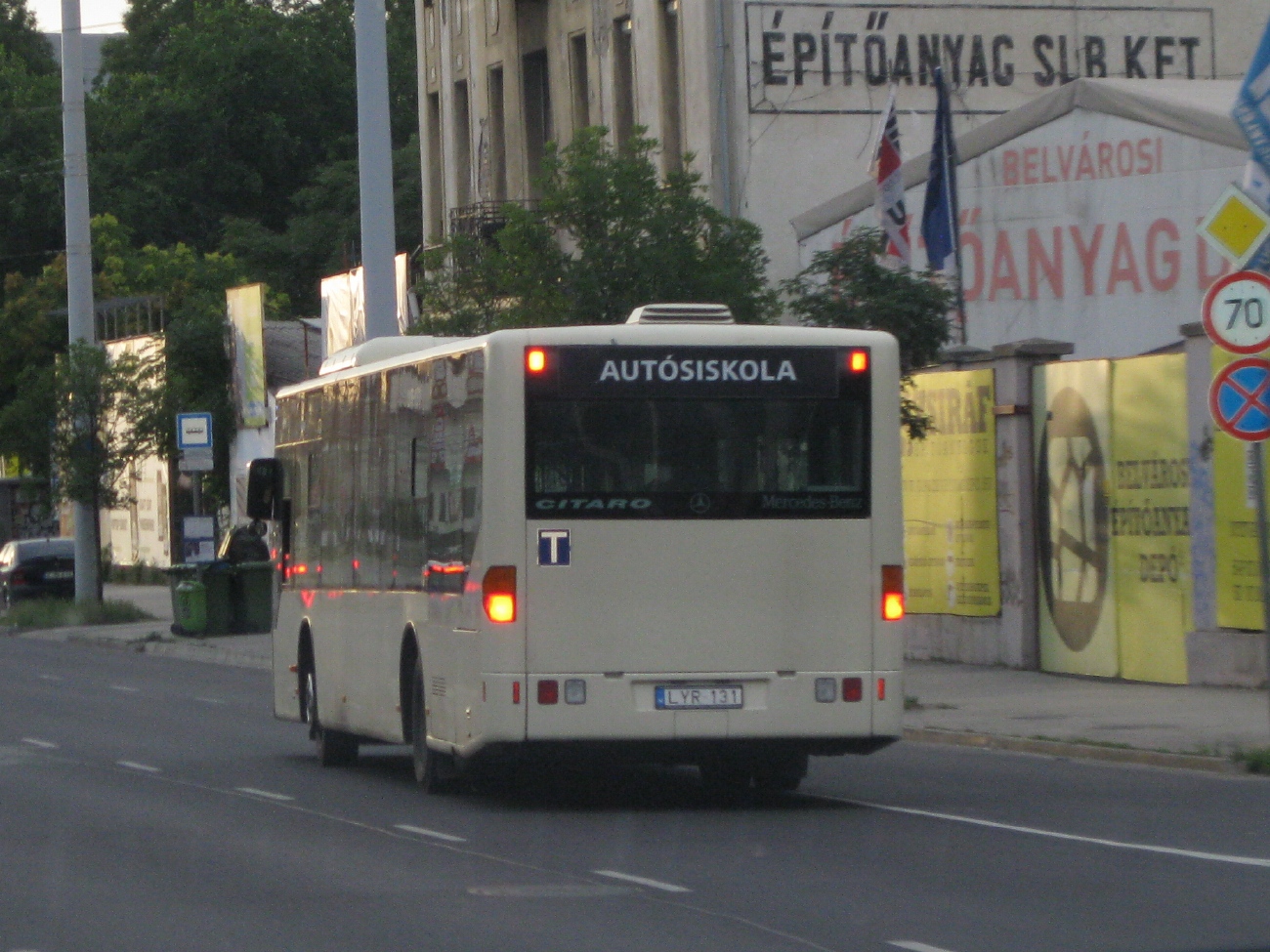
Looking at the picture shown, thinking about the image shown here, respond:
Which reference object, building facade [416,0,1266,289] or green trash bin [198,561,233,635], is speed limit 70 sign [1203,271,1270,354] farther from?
green trash bin [198,561,233,635]

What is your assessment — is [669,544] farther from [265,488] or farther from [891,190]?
[891,190]

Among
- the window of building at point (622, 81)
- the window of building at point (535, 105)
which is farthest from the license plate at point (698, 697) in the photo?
the window of building at point (535, 105)

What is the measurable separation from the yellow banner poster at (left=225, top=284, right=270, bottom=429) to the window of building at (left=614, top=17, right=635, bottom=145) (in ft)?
45.5

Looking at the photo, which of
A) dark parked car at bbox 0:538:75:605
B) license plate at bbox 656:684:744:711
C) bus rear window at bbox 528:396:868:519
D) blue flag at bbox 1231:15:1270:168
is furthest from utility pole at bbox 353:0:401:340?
dark parked car at bbox 0:538:75:605

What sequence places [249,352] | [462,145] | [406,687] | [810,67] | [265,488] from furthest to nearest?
[249,352] → [462,145] → [810,67] → [265,488] → [406,687]

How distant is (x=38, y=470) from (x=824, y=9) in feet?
55.6

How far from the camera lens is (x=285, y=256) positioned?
76.6 m

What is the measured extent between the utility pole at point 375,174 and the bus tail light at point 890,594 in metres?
12.3

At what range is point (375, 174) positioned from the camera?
25.7 meters

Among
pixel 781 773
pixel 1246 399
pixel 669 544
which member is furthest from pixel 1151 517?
pixel 669 544

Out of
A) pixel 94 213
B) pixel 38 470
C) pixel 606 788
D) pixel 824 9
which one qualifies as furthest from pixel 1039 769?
pixel 94 213

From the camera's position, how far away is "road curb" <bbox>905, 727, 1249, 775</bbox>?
15070 mm

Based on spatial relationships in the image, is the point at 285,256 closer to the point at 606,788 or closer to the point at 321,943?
the point at 606,788

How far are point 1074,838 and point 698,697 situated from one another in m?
2.32
